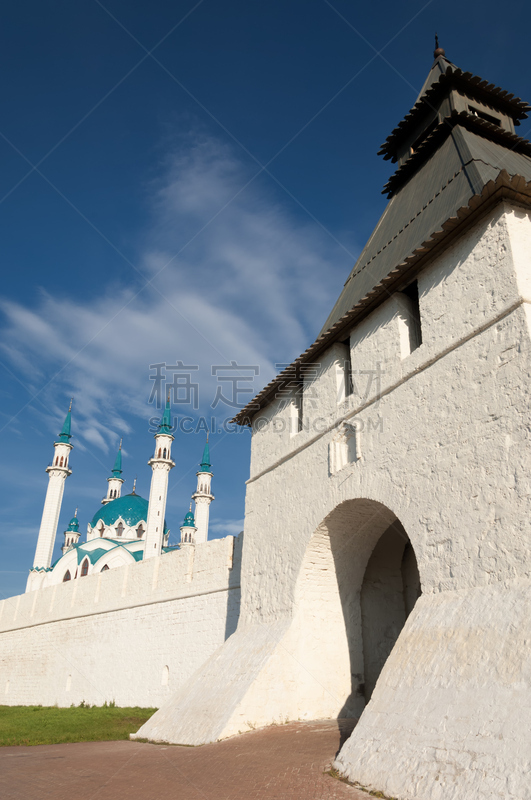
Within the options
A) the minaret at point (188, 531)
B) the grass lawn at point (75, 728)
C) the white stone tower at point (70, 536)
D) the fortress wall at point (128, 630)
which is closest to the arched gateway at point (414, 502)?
the grass lawn at point (75, 728)

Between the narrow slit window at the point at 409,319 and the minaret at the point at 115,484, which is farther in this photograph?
the minaret at the point at 115,484

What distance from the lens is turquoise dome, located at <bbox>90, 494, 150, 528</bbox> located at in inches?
1588

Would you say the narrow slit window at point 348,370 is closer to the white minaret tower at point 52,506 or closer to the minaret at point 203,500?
the white minaret tower at point 52,506

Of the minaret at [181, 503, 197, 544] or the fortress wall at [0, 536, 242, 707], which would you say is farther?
the minaret at [181, 503, 197, 544]

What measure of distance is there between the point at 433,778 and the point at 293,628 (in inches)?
167

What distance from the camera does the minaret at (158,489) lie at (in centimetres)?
3041

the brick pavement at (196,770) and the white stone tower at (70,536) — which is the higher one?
the white stone tower at (70,536)

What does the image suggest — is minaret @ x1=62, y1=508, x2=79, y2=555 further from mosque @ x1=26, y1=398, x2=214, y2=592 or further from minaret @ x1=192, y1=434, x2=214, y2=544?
minaret @ x1=192, y1=434, x2=214, y2=544

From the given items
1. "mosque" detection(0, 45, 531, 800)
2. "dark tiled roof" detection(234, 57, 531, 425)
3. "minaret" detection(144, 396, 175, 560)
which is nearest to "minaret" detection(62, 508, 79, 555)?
"minaret" detection(144, 396, 175, 560)

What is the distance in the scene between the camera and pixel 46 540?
3316cm

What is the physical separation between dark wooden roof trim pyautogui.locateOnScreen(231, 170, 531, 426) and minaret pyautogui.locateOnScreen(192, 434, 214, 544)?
30.0 meters

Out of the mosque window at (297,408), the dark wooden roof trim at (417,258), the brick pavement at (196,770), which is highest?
the dark wooden roof trim at (417,258)

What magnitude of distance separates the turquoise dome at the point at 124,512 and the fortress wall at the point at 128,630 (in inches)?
694

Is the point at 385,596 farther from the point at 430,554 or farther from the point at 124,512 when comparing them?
the point at 124,512
